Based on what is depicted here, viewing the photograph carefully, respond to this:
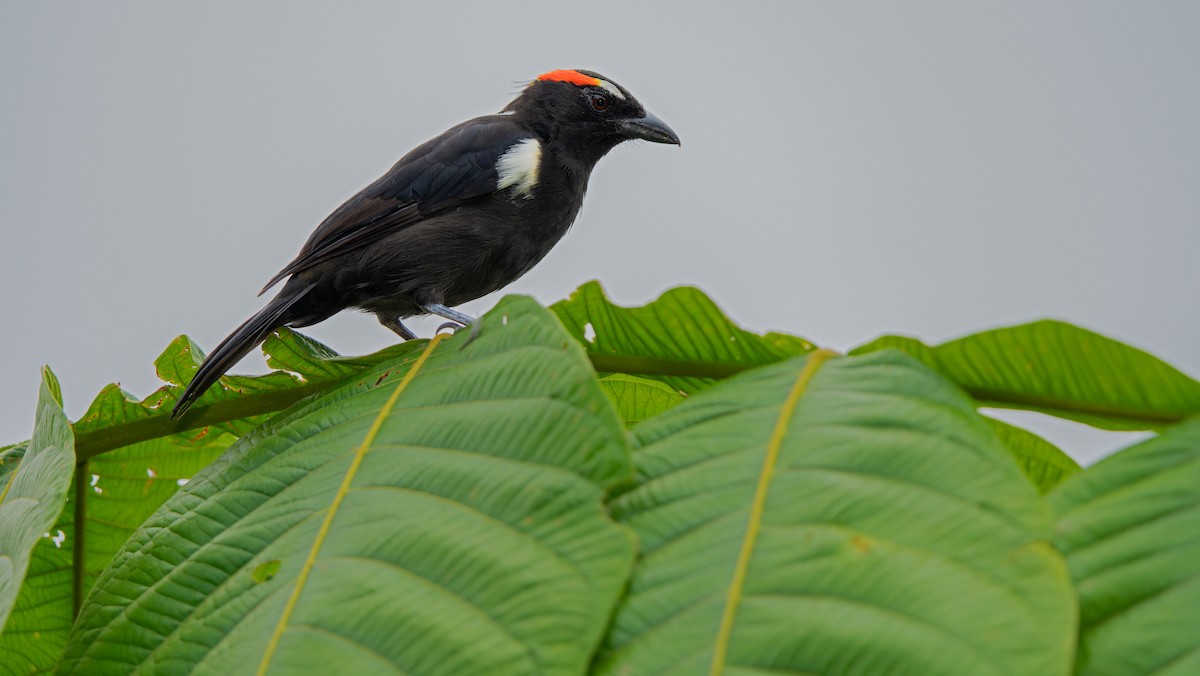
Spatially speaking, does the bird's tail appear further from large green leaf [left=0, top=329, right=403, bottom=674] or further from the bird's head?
the bird's head

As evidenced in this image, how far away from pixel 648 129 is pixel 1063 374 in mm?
3364

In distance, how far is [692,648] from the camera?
32.9 inches

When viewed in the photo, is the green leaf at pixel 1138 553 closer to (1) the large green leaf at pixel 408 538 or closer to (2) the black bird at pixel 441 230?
(1) the large green leaf at pixel 408 538

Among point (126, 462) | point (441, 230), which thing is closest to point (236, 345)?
point (126, 462)

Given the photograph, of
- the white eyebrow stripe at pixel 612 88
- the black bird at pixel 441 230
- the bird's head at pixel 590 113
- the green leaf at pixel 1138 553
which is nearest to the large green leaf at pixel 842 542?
the green leaf at pixel 1138 553

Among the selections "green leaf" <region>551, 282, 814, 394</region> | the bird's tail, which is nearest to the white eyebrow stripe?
the bird's tail

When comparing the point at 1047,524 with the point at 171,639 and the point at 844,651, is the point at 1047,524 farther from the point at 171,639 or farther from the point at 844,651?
the point at 171,639

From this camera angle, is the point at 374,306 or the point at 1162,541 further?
the point at 374,306

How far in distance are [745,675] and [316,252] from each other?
2.69 meters

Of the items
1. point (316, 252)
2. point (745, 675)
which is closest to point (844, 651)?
point (745, 675)

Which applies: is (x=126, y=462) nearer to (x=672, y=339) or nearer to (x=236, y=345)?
(x=236, y=345)

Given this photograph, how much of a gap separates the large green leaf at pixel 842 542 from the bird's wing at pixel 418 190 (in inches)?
94.5

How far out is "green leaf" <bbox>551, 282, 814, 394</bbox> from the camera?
125cm

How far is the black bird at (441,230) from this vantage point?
333cm
